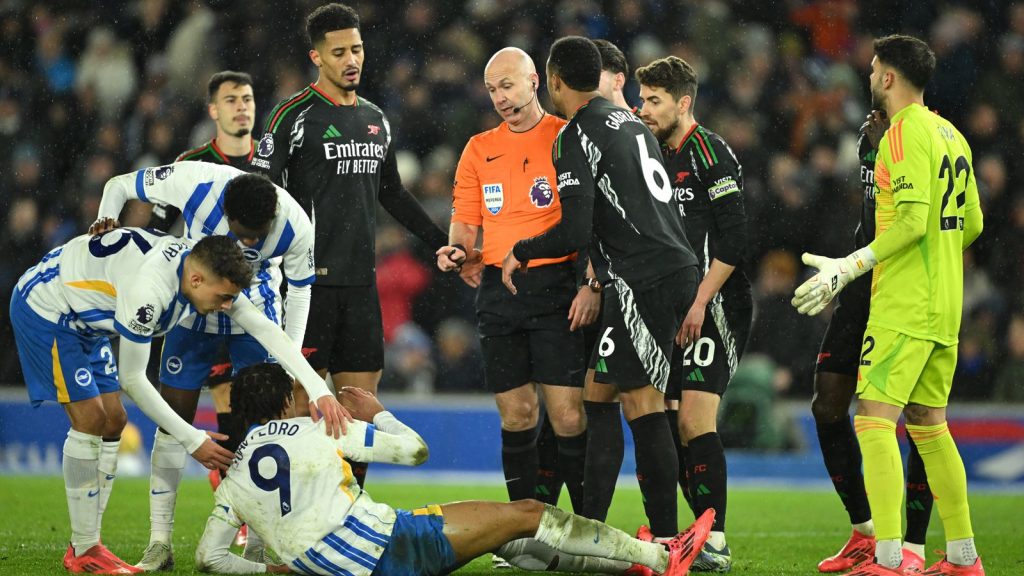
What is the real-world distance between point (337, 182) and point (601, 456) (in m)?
2.14

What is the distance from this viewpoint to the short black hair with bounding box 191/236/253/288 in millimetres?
5129

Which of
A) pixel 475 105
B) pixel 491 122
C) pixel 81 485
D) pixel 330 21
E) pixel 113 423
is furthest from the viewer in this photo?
pixel 475 105

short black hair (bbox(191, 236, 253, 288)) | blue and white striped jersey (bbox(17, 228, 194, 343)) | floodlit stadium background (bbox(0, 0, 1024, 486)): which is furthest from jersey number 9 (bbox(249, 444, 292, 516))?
floodlit stadium background (bbox(0, 0, 1024, 486))

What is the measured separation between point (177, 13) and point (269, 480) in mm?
11358

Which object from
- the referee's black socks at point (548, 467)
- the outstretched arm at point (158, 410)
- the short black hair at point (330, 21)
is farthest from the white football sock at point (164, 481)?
the short black hair at point (330, 21)

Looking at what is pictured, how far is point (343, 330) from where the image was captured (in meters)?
6.62

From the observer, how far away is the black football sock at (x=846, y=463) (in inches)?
251

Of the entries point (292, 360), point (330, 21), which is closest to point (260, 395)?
point (292, 360)

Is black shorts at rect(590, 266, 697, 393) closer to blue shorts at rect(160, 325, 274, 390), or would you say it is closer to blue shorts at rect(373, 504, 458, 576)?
blue shorts at rect(373, 504, 458, 576)

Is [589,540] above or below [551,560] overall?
above

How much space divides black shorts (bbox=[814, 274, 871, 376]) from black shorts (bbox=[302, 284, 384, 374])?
2.38 metres

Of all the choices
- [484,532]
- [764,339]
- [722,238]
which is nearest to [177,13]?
[764,339]

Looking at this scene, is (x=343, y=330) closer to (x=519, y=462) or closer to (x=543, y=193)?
(x=519, y=462)

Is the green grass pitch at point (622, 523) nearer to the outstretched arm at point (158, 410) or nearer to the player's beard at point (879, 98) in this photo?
the outstretched arm at point (158, 410)
